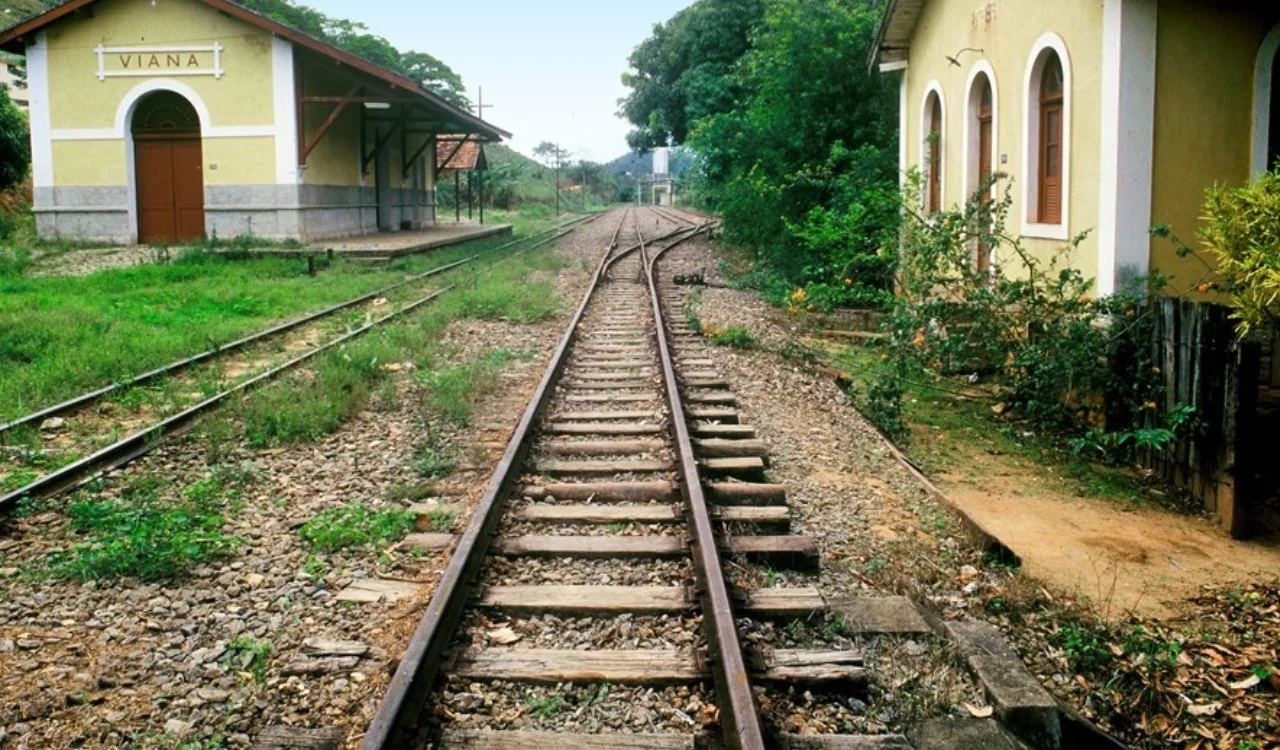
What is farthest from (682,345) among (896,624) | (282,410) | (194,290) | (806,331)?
(194,290)

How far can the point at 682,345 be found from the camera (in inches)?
440

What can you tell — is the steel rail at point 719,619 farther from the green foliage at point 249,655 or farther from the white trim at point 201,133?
the white trim at point 201,133

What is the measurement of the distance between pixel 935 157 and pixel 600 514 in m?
10.1

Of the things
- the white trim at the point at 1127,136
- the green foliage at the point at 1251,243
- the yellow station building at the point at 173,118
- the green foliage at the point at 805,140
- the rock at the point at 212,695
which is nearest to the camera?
the rock at the point at 212,695

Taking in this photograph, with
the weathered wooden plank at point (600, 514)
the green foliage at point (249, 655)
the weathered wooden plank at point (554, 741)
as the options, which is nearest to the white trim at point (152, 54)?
the weathered wooden plank at point (600, 514)

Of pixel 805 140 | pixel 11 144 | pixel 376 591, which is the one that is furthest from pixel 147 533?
pixel 11 144

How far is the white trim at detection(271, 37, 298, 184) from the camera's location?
20984 millimetres

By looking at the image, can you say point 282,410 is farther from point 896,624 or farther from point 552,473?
point 896,624

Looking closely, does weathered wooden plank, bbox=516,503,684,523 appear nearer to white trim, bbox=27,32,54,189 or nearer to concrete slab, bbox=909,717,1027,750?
concrete slab, bbox=909,717,1027,750

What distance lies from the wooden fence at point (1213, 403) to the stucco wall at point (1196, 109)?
4.02 ft

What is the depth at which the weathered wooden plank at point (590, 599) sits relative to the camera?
4.36 meters

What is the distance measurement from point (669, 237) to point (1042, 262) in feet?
79.2

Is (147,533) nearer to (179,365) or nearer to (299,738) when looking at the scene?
(299,738)

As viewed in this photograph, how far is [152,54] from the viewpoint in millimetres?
21406
